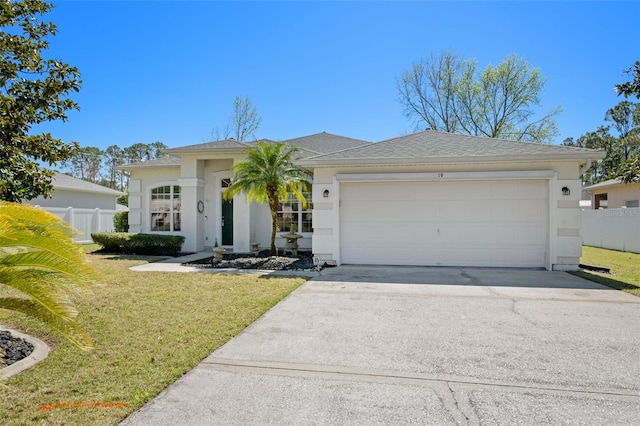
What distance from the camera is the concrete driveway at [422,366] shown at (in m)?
2.97

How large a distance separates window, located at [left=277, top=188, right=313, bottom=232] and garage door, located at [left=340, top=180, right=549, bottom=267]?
9.66 ft

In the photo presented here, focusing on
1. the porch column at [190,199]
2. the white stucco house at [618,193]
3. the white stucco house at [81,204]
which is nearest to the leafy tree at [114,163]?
the white stucco house at [81,204]

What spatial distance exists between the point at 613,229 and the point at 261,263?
52.6 ft

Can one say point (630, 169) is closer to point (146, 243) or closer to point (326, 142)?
point (326, 142)

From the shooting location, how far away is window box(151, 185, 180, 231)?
1527 cm

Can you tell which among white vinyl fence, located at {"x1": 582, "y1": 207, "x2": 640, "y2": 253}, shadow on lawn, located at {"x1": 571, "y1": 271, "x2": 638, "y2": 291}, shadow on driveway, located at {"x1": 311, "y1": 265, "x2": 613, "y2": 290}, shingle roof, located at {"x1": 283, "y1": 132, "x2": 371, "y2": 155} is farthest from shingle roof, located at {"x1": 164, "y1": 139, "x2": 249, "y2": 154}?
white vinyl fence, located at {"x1": 582, "y1": 207, "x2": 640, "y2": 253}

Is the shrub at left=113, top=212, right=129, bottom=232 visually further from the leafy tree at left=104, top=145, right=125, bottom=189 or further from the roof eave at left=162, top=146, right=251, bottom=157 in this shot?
the leafy tree at left=104, top=145, right=125, bottom=189

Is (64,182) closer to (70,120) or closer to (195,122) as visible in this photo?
(195,122)

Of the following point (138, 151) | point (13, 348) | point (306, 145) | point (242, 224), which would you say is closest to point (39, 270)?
point (13, 348)

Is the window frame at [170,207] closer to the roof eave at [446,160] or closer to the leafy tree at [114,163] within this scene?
the roof eave at [446,160]

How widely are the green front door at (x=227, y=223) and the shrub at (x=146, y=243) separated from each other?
1.84 metres

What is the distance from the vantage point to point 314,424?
2.81m

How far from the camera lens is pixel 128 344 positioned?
4375 millimetres

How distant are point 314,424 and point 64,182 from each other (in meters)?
25.1
